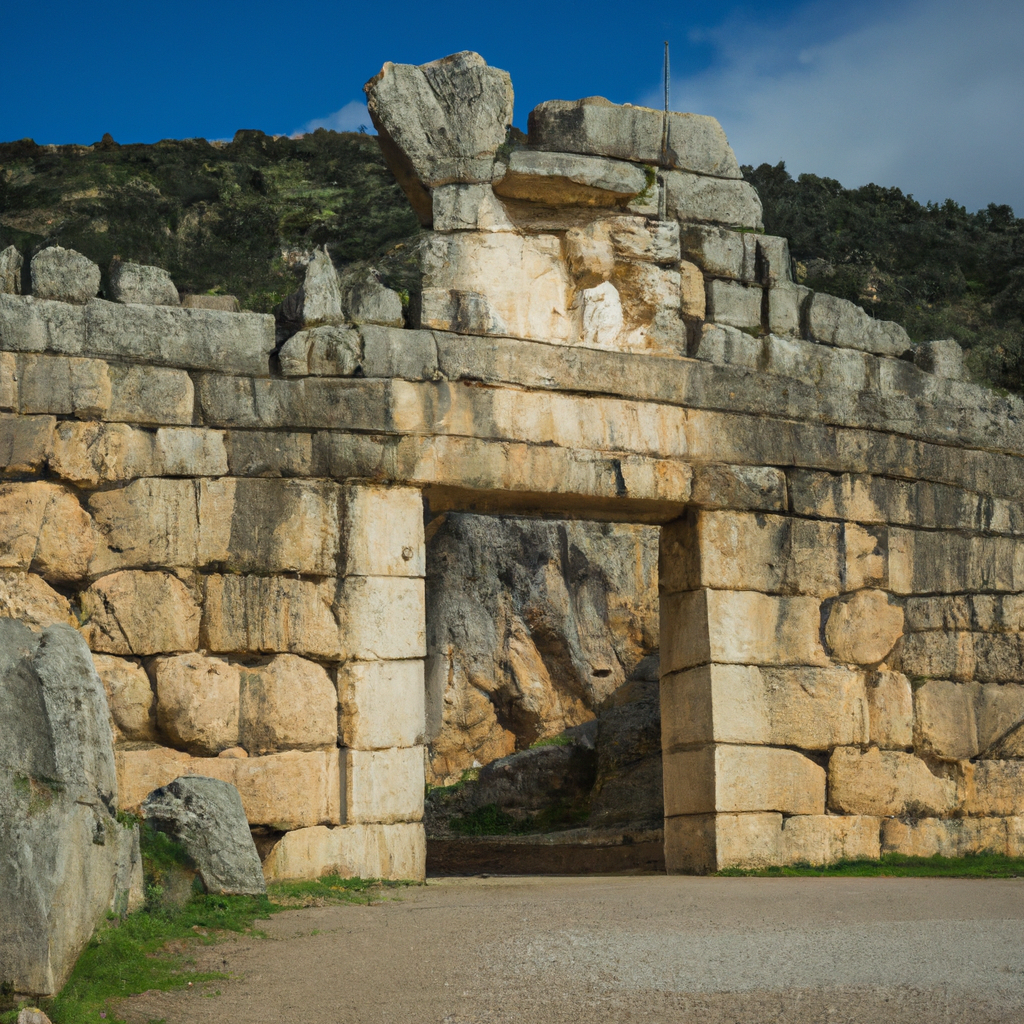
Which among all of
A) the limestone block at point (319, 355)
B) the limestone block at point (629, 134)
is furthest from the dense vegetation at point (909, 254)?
the limestone block at point (319, 355)

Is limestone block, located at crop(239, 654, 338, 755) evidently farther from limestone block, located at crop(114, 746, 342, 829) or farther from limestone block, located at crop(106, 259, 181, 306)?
limestone block, located at crop(106, 259, 181, 306)

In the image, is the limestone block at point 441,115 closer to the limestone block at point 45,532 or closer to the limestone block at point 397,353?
the limestone block at point 397,353

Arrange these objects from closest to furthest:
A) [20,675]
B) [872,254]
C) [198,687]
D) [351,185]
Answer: [20,675] < [198,687] < [872,254] < [351,185]

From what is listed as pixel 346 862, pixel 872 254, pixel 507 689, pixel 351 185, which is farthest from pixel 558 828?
pixel 351 185

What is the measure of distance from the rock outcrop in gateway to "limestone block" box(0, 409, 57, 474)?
2cm

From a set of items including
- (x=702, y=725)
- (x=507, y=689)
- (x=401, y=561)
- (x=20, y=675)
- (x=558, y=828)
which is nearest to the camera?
(x=20, y=675)

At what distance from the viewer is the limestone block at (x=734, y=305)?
884 cm

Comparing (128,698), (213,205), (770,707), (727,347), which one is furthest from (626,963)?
(213,205)

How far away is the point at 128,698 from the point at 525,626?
390 inches

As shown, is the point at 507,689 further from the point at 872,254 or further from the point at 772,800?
the point at 872,254

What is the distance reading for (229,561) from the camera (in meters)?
7.29

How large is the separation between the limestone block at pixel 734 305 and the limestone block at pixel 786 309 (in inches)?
3.7

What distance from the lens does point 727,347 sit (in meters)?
8.70

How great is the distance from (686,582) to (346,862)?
9.40ft
